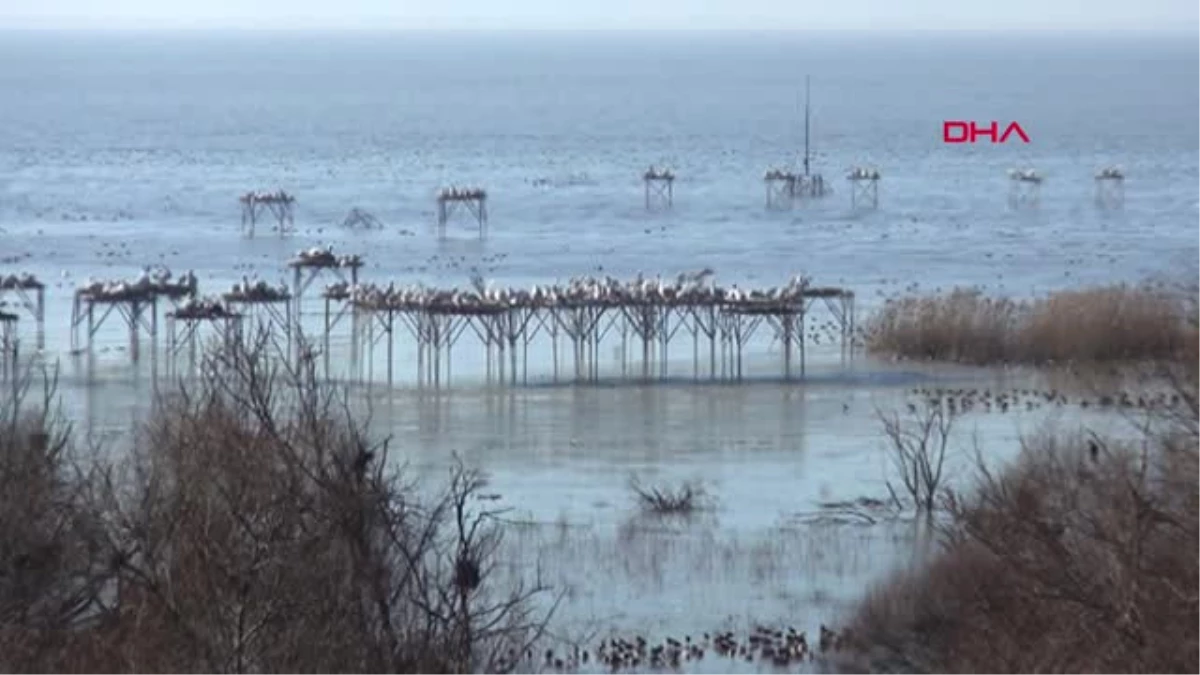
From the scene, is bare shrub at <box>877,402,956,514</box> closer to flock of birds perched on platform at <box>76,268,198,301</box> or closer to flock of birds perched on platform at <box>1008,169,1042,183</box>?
flock of birds perched on platform at <box>76,268,198,301</box>

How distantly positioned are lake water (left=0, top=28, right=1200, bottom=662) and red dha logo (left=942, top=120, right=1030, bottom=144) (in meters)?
1.27

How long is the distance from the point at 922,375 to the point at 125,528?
64.7 feet

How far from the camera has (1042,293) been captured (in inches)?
1725

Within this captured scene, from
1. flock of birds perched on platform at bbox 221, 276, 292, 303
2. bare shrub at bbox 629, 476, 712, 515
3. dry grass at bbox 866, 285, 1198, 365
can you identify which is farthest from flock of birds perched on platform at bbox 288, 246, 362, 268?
bare shrub at bbox 629, 476, 712, 515

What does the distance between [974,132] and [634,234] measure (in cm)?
4565

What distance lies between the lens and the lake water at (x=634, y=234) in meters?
25.3

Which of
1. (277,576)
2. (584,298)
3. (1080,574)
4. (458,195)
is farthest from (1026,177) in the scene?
(277,576)

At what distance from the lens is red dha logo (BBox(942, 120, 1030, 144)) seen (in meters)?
94.9

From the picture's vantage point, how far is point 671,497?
2648 centimetres

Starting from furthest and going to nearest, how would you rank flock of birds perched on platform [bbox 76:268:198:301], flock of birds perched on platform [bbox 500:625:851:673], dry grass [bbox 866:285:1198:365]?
1. flock of birds perched on platform [bbox 76:268:198:301]
2. dry grass [bbox 866:285:1198:365]
3. flock of birds perched on platform [bbox 500:625:851:673]

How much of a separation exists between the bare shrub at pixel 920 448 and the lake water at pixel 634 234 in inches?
15.3

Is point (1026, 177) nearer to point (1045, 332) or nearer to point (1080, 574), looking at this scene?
point (1045, 332)

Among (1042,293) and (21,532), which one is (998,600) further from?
(1042,293)

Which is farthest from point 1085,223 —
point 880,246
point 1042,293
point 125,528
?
point 125,528
